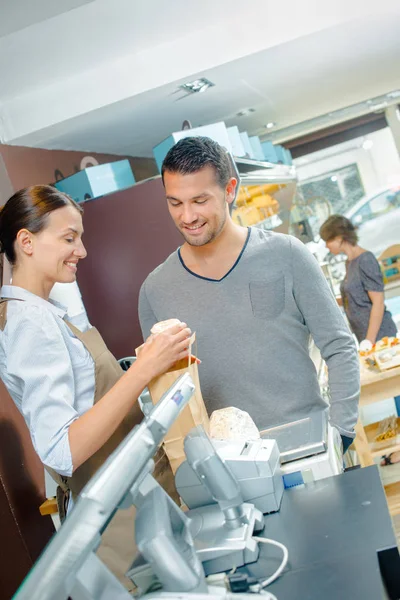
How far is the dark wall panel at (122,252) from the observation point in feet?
11.3

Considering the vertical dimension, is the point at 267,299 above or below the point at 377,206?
below

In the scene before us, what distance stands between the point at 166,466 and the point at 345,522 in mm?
621

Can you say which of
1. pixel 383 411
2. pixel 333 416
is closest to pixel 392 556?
pixel 333 416

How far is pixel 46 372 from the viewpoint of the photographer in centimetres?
143

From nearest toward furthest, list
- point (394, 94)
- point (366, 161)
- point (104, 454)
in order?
1. point (104, 454)
2. point (394, 94)
3. point (366, 161)

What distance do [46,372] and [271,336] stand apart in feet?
2.35

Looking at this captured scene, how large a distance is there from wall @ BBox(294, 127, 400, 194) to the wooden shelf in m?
5.78

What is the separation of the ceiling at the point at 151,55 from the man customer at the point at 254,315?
4.03 feet

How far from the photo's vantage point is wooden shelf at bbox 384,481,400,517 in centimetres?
317

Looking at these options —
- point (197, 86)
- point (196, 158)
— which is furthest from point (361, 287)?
point (196, 158)

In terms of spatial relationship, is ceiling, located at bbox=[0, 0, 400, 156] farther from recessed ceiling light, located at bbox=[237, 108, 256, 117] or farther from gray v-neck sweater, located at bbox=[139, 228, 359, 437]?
gray v-neck sweater, located at bbox=[139, 228, 359, 437]

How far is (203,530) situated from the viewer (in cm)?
126

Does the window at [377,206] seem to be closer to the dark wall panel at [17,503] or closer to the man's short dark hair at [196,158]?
the dark wall panel at [17,503]

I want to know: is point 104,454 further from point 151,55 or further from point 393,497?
point 151,55
